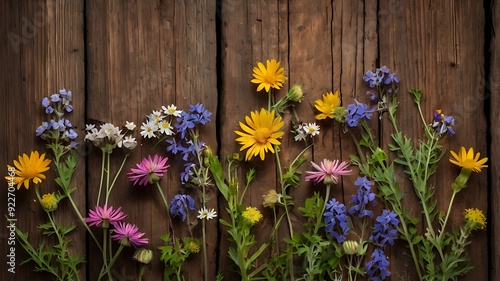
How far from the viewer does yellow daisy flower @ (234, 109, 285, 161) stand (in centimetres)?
228

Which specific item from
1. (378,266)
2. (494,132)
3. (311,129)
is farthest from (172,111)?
(494,132)

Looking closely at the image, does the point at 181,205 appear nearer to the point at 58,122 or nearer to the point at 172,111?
the point at 172,111

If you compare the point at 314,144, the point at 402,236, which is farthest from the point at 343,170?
the point at 402,236

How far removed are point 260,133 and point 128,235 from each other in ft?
1.70

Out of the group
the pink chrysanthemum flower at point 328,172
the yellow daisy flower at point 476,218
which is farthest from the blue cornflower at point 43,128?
the yellow daisy flower at point 476,218

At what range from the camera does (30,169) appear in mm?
2258

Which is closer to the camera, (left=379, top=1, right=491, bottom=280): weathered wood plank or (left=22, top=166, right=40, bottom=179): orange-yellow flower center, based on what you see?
(left=22, top=166, right=40, bottom=179): orange-yellow flower center

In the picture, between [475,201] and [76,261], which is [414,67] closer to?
[475,201]

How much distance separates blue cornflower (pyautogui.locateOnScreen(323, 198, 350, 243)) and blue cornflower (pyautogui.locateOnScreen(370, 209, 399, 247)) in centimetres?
9

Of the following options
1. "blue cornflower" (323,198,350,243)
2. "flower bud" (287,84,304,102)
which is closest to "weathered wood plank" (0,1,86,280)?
"flower bud" (287,84,304,102)

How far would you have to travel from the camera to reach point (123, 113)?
234 cm

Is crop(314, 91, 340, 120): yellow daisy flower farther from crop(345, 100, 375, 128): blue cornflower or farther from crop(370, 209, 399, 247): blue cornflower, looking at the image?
crop(370, 209, 399, 247): blue cornflower

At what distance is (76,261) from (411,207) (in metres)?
1.08

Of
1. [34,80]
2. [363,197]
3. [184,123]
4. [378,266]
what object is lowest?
[378,266]
